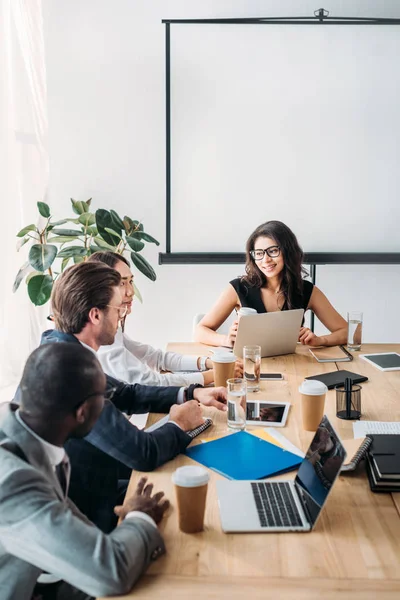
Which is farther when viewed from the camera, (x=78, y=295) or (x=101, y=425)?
(x=78, y=295)

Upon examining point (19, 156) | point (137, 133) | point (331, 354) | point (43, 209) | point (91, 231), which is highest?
point (137, 133)

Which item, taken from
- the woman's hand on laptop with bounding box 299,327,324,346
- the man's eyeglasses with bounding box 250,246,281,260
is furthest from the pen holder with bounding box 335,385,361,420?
the man's eyeglasses with bounding box 250,246,281,260

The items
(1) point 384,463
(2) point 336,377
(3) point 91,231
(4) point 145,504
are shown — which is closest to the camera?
(4) point 145,504

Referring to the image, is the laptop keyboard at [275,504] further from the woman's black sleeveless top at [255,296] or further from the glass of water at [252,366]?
the woman's black sleeveless top at [255,296]

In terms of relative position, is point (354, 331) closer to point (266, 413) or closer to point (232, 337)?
point (232, 337)

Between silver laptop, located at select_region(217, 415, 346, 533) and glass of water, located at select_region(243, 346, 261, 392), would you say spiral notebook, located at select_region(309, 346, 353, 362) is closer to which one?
glass of water, located at select_region(243, 346, 261, 392)

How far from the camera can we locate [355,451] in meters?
1.45

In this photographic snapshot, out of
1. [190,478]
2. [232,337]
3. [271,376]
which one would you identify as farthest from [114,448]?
[232,337]

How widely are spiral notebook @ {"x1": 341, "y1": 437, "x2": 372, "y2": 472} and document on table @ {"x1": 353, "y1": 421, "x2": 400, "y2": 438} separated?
118 mm

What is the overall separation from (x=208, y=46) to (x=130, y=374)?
247 centimetres

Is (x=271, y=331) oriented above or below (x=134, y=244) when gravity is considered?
below

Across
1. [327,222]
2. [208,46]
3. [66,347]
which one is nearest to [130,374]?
[66,347]

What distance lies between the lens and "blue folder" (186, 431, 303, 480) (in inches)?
55.5

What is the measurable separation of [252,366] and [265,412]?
262 mm
